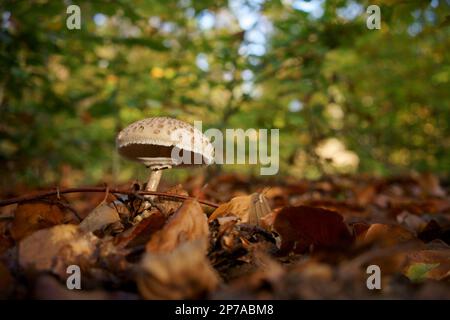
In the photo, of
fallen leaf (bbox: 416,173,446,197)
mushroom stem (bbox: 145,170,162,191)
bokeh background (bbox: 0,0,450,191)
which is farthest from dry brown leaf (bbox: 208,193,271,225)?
fallen leaf (bbox: 416,173,446,197)

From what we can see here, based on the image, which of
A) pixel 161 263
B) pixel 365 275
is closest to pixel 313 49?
pixel 365 275

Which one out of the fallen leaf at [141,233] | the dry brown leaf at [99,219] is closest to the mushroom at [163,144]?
the dry brown leaf at [99,219]

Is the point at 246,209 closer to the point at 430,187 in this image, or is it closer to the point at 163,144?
the point at 163,144

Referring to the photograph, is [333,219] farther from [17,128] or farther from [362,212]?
[17,128]

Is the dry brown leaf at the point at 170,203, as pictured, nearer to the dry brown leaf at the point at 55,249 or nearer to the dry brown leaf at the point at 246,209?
the dry brown leaf at the point at 246,209

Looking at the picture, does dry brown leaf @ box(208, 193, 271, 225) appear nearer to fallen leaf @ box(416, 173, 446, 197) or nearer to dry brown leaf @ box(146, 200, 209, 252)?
dry brown leaf @ box(146, 200, 209, 252)

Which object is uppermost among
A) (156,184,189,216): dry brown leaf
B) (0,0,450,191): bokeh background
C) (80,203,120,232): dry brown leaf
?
(0,0,450,191): bokeh background
